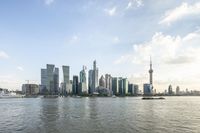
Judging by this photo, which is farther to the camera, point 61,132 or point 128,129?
point 128,129

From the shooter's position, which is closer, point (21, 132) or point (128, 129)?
point (21, 132)

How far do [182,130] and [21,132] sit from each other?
116 feet

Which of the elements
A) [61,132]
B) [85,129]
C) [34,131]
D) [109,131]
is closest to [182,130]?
[109,131]

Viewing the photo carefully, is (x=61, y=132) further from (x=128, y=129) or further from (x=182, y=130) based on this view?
(x=182, y=130)

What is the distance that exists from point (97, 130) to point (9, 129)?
65.9 feet

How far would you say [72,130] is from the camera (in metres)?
61.2

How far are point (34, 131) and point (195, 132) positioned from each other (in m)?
35.0

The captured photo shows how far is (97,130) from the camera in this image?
61.5 meters

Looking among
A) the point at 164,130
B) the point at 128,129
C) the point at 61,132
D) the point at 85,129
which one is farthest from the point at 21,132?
the point at 164,130

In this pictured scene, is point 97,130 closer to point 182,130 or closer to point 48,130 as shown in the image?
point 48,130

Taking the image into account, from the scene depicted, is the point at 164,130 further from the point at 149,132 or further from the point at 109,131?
the point at 109,131

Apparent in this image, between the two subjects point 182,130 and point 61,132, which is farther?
point 182,130

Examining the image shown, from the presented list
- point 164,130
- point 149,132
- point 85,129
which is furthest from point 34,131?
point 164,130

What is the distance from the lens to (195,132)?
6050 cm
